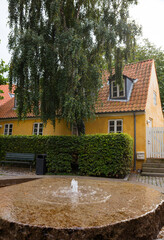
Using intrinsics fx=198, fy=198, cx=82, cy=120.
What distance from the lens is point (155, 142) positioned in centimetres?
1226

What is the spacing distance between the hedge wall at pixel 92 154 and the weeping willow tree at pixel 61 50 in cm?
126

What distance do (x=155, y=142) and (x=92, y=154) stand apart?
4951mm

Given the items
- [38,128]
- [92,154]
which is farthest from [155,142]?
[38,128]

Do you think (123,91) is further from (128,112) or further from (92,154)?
(92,154)

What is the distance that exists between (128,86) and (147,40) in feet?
52.4

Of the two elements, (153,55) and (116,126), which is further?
(153,55)

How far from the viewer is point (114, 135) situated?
9312 mm

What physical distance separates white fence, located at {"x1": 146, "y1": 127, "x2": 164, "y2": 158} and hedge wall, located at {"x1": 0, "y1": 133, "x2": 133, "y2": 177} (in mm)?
2933

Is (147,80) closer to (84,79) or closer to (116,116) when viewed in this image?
(116,116)

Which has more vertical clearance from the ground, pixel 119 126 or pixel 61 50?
pixel 61 50

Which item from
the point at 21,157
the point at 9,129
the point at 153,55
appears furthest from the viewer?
the point at 153,55

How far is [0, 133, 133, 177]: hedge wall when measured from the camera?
896 cm

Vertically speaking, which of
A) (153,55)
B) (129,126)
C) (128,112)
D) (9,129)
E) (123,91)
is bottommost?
(9,129)

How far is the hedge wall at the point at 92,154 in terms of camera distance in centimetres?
896
